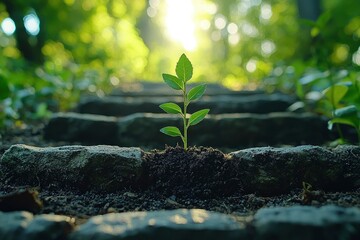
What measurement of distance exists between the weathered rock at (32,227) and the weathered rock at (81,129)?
138 cm

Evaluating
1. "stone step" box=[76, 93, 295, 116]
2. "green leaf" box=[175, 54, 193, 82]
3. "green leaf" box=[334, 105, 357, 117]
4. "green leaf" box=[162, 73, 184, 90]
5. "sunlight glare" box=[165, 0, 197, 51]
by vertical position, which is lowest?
"stone step" box=[76, 93, 295, 116]

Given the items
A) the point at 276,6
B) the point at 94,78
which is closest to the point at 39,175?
the point at 94,78

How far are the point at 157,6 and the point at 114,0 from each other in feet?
37.6

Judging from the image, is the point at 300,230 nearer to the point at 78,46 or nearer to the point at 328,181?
the point at 328,181

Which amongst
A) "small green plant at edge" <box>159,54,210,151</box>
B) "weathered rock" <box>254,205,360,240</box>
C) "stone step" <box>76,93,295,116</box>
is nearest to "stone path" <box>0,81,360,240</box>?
"weathered rock" <box>254,205,360,240</box>

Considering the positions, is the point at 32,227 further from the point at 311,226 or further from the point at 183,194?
the point at 311,226

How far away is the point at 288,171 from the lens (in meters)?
1.39

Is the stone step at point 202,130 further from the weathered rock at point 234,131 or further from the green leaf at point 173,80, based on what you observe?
the green leaf at point 173,80

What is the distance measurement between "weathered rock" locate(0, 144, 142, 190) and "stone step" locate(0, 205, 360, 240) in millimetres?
407

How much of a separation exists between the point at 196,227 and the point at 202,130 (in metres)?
1.51

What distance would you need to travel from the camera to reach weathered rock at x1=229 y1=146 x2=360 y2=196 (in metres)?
1.39

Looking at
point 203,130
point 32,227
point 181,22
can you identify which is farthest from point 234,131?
point 181,22

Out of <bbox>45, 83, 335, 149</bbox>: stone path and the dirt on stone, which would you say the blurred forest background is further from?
the dirt on stone

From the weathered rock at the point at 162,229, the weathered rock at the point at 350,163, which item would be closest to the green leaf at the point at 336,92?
the weathered rock at the point at 350,163
